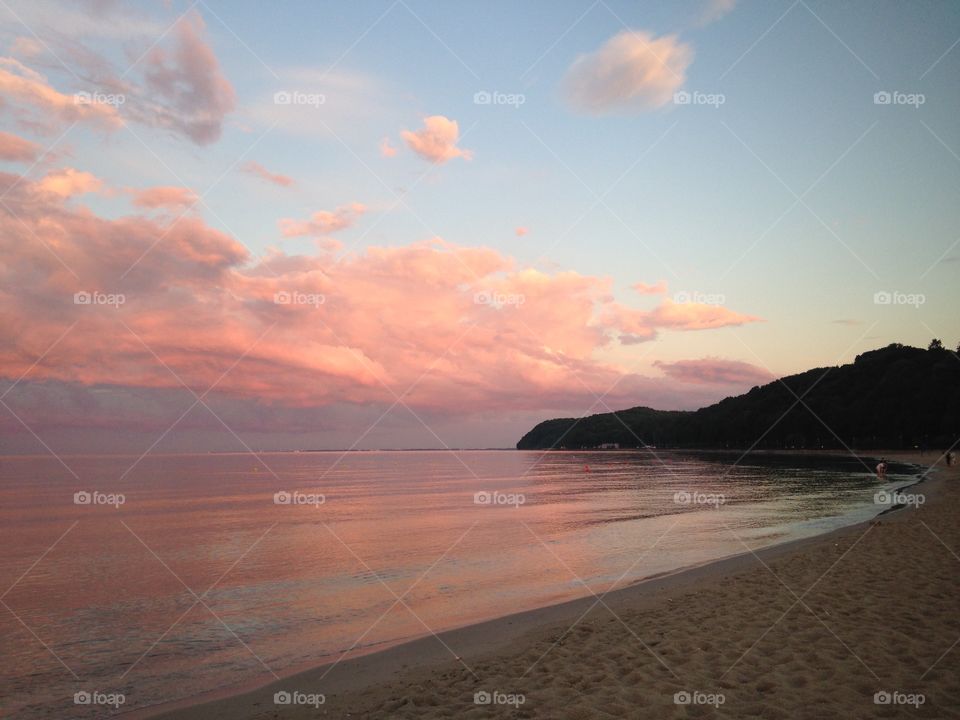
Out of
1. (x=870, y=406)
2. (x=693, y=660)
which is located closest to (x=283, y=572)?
(x=693, y=660)

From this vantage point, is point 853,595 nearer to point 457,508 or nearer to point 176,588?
point 176,588

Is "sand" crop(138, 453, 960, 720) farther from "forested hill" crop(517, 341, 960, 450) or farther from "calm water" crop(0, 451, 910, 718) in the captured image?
"forested hill" crop(517, 341, 960, 450)

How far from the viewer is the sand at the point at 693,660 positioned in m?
7.33

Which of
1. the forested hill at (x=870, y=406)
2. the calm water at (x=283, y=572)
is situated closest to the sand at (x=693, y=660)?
the calm water at (x=283, y=572)

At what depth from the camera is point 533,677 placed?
8.76 meters

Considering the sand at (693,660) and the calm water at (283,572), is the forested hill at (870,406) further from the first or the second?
the sand at (693,660)

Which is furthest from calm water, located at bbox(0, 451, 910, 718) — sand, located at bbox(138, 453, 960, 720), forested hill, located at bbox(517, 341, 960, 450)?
forested hill, located at bbox(517, 341, 960, 450)

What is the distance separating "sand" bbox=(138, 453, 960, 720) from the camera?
7.33 metres

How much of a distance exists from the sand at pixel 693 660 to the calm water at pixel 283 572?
5.69 ft

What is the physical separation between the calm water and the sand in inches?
68.3

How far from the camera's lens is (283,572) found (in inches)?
778

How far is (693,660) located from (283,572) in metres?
14.9

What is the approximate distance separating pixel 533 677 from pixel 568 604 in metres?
5.75


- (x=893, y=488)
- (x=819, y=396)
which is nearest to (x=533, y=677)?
(x=893, y=488)
